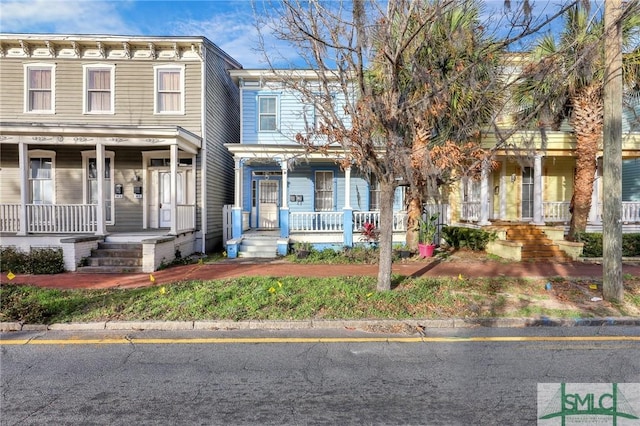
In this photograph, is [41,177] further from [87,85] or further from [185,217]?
[185,217]

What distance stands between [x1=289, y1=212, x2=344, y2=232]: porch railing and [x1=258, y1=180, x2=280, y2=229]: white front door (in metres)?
1.98

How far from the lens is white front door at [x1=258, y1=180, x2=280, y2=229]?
1518cm

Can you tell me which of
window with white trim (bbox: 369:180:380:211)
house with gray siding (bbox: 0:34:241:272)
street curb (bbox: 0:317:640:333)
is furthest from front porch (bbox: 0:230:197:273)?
window with white trim (bbox: 369:180:380:211)

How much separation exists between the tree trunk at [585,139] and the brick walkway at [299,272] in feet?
8.43

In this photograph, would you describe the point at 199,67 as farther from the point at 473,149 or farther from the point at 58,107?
the point at 473,149

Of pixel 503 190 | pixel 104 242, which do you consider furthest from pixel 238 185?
pixel 503 190

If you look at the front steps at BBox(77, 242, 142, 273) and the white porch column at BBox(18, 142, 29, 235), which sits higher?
the white porch column at BBox(18, 142, 29, 235)

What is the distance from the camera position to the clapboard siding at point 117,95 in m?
13.1

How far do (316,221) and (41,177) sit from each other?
10.8 m

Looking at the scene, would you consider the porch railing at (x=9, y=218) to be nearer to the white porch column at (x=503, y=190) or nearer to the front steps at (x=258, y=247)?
the front steps at (x=258, y=247)

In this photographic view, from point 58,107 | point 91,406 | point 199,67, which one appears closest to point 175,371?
point 91,406

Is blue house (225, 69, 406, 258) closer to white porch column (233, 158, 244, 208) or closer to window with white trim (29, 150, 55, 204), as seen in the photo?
white porch column (233, 158, 244, 208)

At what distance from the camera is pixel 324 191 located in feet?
49.5

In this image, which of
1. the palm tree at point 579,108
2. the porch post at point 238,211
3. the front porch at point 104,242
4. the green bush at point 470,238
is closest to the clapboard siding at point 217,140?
the porch post at point 238,211
